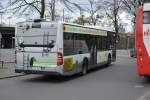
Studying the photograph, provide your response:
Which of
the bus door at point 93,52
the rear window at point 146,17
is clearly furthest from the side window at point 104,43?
the rear window at point 146,17

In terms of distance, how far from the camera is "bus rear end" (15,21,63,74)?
54.1ft

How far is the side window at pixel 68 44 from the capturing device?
1708 cm

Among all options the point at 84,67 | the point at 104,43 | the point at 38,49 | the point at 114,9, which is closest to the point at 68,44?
the point at 38,49

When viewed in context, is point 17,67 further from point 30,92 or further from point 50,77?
point 30,92

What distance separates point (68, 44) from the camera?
17.5 metres

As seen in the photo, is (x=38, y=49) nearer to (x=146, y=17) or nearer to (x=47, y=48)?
(x=47, y=48)

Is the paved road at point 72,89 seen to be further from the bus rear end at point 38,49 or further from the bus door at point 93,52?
the bus door at point 93,52

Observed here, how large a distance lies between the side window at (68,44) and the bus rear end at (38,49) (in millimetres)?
614

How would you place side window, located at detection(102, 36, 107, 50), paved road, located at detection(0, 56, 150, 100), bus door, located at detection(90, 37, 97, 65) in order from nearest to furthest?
paved road, located at detection(0, 56, 150, 100), bus door, located at detection(90, 37, 97, 65), side window, located at detection(102, 36, 107, 50)

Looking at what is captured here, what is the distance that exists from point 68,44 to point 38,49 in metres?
1.51

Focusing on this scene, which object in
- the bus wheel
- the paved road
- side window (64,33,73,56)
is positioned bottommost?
the paved road

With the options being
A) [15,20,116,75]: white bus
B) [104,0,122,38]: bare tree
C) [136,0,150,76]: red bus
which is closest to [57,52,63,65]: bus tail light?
[15,20,116,75]: white bus

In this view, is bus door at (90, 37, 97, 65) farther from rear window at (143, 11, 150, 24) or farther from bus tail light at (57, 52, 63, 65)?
rear window at (143, 11, 150, 24)

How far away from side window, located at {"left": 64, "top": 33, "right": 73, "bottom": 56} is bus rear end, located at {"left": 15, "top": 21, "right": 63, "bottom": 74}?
614mm
